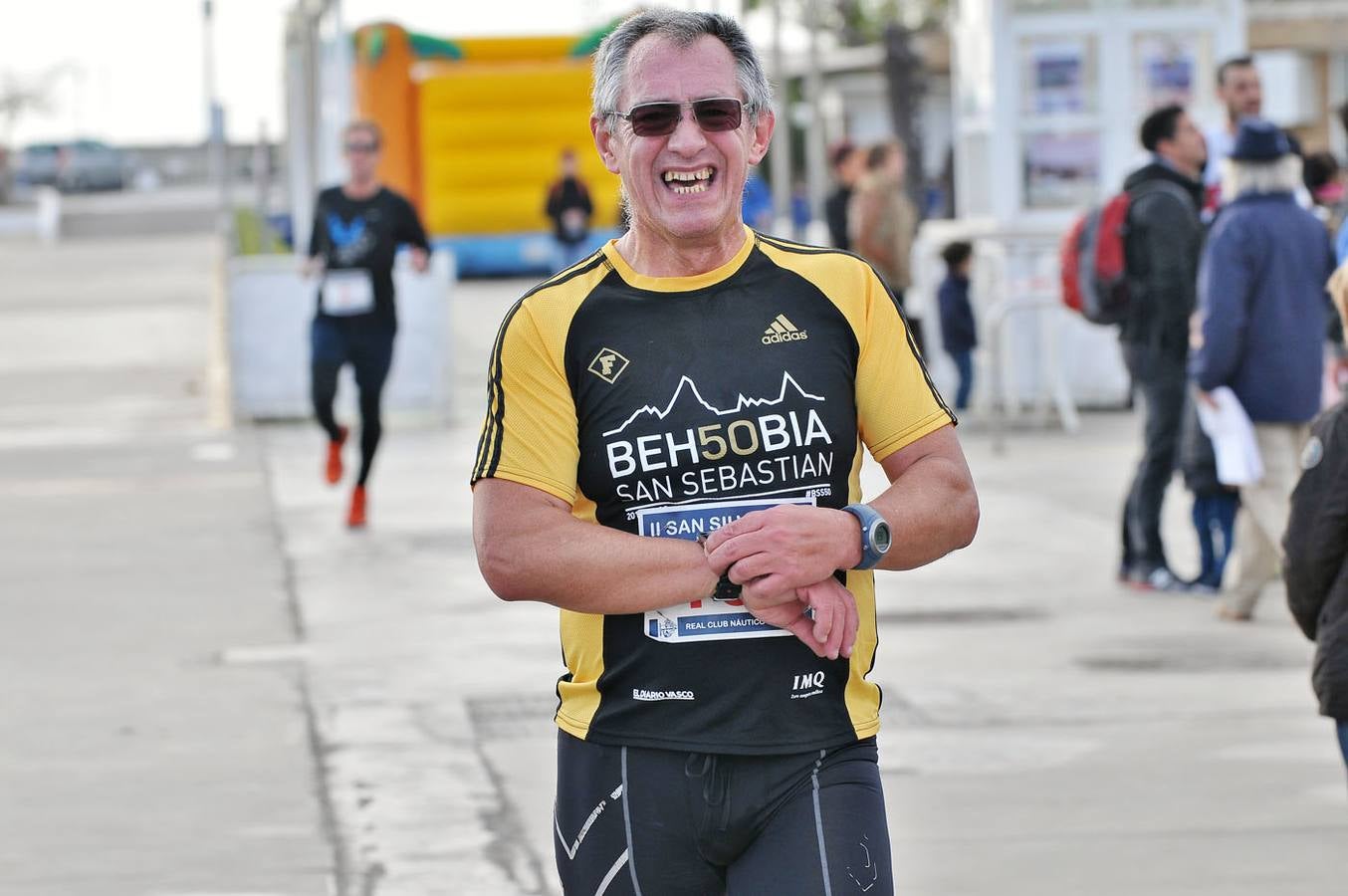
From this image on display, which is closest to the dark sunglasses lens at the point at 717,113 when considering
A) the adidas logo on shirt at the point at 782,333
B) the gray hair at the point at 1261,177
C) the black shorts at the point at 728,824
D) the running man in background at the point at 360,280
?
the adidas logo on shirt at the point at 782,333

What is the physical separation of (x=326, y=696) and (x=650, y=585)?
472cm

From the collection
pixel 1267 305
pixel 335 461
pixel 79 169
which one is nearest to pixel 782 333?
pixel 1267 305

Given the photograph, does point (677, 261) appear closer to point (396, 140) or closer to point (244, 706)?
point (244, 706)

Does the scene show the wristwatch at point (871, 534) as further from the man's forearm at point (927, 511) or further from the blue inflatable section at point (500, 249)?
the blue inflatable section at point (500, 249)

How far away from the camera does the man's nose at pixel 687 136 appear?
10.0 feet

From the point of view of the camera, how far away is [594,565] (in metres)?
3.03

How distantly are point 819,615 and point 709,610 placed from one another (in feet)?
0.50

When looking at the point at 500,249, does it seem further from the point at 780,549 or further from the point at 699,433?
the point at 780,549

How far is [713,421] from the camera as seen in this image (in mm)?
3045

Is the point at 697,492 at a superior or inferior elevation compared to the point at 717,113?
inferior

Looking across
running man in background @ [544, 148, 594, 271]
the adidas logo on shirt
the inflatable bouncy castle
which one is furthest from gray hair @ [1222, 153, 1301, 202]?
the inflatable bouncy castle

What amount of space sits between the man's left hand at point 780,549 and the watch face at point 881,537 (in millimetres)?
36

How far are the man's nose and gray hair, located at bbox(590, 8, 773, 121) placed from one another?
9cm

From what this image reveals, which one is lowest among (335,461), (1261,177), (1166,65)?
(335,461)
